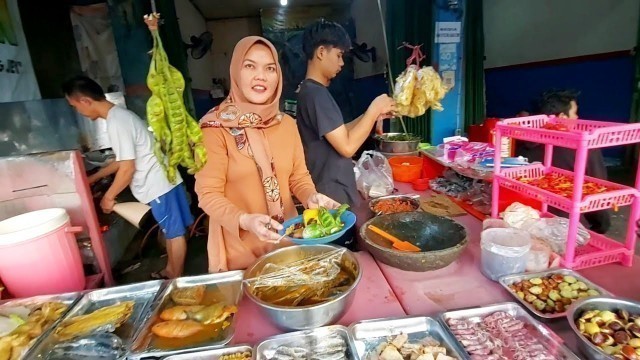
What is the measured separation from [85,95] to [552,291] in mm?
3316

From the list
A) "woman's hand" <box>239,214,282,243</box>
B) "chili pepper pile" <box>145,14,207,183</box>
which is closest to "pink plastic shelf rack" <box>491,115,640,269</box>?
"woman's hand" <box>239,214,282,243</box>

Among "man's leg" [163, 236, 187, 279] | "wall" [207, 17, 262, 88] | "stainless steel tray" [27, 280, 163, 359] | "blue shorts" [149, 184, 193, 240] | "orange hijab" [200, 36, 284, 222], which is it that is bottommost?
"man's leg" [163, 236, 187, 279]

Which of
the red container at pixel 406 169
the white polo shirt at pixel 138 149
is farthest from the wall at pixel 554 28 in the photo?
the white polo shirt at pixel 138 149

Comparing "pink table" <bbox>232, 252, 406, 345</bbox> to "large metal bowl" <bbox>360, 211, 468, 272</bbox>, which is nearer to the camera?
"pink table" <bbox>232, 252, 406, 345</bbox>

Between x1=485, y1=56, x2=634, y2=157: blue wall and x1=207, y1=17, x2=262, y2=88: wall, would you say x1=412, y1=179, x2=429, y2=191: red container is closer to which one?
x1=485, y1=56, x2=634, y2=157: blue wall

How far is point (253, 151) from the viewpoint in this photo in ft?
5.32

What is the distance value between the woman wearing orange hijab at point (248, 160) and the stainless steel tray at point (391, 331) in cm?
58

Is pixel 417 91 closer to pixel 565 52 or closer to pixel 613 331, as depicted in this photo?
pixel 613 331

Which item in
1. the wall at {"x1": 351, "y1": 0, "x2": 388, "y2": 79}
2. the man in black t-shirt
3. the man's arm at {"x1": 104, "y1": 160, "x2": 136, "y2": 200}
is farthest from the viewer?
the wall at {"x1": 351, "y1": 0, "x2": 388, "y2": 79}

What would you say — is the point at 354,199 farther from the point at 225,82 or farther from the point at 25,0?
the point at 225,82

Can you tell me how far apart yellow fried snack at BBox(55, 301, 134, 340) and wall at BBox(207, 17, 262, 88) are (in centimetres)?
868

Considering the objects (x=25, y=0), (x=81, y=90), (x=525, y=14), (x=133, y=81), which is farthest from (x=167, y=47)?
(x=525, y=14)

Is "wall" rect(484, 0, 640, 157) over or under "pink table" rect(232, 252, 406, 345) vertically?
over

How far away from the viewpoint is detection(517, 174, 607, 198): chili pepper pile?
4.83 ft
